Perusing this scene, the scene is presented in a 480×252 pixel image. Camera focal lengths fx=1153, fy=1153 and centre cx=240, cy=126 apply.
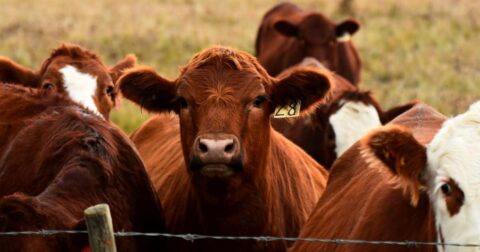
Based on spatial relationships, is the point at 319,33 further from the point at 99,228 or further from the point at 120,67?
the point at 99,228

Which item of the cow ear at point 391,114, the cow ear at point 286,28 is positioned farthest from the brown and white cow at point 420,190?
the cow ear at point 286,28

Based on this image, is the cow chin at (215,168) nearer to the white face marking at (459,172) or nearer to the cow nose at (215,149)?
the cow nose at (215,149)

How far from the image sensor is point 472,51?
2155 cm

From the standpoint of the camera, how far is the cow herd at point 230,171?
17.0 feet

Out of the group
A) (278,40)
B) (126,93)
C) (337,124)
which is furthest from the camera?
(278,40)

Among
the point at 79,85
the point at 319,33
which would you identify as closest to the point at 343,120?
the point at 79,85

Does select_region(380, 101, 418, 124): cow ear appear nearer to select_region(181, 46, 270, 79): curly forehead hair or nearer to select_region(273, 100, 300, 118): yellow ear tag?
select_region(273, 100, 300, 118): yellow ear tag

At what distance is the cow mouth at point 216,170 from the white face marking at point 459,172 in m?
1.26

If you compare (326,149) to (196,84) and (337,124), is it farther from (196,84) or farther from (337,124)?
(196,84)

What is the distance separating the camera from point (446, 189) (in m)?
5.04

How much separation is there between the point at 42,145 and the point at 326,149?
155 inches

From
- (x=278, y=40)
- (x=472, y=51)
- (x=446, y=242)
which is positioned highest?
(x=446, y=242)

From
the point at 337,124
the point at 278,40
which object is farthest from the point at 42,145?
the point at 278,40

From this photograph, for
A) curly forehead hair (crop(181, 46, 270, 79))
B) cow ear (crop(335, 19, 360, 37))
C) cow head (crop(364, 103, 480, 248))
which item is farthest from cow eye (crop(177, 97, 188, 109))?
cow ear (crop(335, 19, 360, 37))
